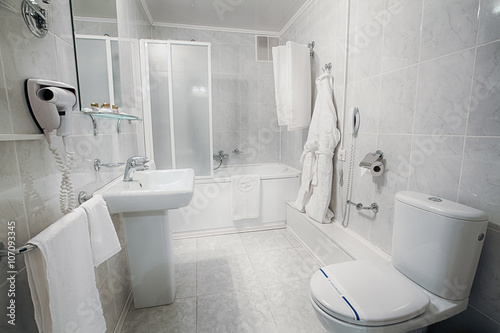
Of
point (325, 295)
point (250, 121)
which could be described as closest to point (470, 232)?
point (325, 295)

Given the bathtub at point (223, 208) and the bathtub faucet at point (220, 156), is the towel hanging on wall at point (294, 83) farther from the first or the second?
the bathtub faucet at point (220, 156)

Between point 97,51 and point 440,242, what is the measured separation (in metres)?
2.05

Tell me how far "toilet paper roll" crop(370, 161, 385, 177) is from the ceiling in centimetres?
206

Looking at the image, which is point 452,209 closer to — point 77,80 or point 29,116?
point 29,116

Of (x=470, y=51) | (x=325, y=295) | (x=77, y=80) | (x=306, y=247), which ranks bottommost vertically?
(x=306, y=247)

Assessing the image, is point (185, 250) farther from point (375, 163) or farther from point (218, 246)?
point (375, 163)

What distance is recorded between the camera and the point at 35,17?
786 mm

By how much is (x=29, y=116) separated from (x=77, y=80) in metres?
0.38

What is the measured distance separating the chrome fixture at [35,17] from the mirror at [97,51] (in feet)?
0.71

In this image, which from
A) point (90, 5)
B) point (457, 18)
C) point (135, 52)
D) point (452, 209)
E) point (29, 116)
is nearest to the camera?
point (29, 116)

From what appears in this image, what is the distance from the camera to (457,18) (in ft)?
3.65

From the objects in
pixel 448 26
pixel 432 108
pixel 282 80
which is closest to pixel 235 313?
pixel 432 108

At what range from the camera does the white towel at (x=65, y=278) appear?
660mm

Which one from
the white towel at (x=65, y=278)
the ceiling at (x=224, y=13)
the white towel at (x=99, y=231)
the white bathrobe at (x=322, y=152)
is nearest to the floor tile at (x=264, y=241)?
the white bathrobe at (x=322, y=152)
